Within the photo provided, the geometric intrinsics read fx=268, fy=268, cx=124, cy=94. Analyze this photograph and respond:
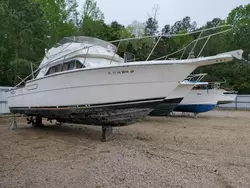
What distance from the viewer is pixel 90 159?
15.8 ft

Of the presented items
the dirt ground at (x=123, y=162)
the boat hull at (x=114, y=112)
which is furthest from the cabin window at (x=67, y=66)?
the dirt ground at (x=123, y=162)

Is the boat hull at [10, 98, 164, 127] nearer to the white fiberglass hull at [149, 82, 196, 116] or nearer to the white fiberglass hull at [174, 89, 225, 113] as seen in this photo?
the white fiberglass hull at [149, 82, 196, 116]

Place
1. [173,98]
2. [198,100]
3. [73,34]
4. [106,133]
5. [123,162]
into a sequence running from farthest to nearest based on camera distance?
[73,34] → [198,100] → [173,98] → [106,133] → [123,162]

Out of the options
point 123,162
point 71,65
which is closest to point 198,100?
point 71,65

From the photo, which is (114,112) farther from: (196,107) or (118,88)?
(196,107)

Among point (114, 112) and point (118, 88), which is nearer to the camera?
point (118, 88)

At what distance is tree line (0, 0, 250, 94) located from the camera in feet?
52.1

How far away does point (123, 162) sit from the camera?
15.0 feet

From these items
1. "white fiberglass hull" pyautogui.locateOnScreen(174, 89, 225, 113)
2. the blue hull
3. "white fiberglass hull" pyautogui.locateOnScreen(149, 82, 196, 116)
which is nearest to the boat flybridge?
"white fiberglass hull" pyautogui.locateOnScreen(149, 82, 196, 116)

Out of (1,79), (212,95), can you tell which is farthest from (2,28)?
(212,95)

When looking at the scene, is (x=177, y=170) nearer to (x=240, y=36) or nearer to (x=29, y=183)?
(x=29, y=183)

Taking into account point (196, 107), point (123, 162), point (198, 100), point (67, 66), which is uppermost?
point (67, 66)

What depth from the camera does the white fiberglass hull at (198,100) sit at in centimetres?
1377

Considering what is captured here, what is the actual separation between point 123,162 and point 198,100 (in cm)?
1001
